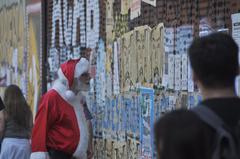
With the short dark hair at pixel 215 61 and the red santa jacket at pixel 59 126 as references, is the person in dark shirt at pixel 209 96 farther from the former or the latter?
the red santa jacket at pixel 59 126

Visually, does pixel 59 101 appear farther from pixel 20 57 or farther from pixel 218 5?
pixel 20 57


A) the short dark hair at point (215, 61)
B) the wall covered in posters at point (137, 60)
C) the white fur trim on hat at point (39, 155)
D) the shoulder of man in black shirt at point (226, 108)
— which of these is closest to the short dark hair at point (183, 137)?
the shoulder of man in black shirt at point (226, 108)

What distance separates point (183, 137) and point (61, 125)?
477 centimetres

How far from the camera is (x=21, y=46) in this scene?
1537 cm

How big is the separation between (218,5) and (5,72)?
1024 centimetres

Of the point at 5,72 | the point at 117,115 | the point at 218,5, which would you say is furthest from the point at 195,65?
the point at 5,72

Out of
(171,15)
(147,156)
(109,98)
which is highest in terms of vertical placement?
(171,15)

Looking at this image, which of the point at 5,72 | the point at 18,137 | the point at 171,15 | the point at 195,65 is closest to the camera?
the point at 195,65

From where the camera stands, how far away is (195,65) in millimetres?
3377

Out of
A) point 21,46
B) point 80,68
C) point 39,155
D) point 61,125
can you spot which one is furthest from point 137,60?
point 21,46

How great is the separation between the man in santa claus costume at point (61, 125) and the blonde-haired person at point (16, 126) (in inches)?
37.4

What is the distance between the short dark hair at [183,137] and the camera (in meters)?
3.08

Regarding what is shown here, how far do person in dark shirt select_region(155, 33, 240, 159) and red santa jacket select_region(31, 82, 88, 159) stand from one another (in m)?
4.33

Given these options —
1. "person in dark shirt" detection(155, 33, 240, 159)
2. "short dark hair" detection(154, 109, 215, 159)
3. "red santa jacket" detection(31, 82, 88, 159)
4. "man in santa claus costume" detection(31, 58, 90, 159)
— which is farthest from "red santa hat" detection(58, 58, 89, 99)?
"short dark hair" detection(154, 109, 215, 159)
